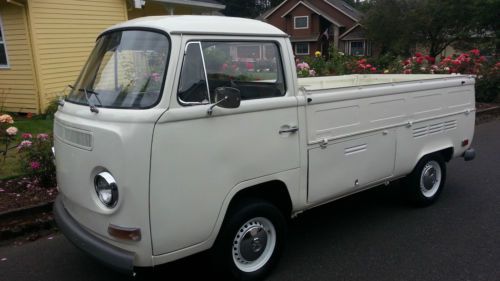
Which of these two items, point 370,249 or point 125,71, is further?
point 370,249

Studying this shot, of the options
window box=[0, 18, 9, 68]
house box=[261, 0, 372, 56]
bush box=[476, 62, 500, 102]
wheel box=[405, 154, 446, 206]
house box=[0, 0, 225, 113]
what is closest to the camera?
wheel box=[405, 154, 446, 206]

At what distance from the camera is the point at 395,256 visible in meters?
4.02

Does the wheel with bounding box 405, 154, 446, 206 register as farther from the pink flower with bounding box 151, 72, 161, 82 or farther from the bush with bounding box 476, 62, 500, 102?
the bush with bounding box 476, 62, 500, 102

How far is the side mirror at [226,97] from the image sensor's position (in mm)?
2992

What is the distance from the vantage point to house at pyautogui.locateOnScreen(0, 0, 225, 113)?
35.6 ft

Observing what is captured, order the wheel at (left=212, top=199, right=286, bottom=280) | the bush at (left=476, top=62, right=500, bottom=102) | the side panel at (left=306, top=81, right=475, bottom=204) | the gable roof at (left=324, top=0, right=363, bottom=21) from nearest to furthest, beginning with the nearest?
the wheel at (left=212, top=199, right=286, bottom=280), the side panel at (left=306, top=81, right=475, bottom=204), the bush at (left=476, top=62, right=500, bottom=102), the gable roof at (left=324, top=0, right=363, bottom=21)

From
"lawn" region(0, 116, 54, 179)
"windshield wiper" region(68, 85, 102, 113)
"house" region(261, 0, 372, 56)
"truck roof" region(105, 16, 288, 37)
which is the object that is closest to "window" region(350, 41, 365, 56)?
"house" region(261, 0, 372, 56)

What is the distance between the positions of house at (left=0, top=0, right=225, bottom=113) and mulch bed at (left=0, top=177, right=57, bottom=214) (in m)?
6.28

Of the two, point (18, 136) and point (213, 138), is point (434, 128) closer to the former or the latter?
point (213, 138)

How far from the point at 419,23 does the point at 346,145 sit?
30725 millimetres

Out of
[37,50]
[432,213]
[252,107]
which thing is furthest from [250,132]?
[37,50]

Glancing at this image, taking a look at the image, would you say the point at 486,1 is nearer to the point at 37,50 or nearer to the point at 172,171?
the point at 37,50

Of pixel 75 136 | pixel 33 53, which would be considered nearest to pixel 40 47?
pixel 33 53

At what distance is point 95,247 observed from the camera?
3.06 meters
